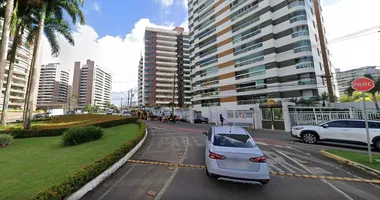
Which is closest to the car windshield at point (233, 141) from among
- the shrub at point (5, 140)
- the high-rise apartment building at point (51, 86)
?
the shrub at point (5, 140)

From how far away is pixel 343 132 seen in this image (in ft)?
28.1

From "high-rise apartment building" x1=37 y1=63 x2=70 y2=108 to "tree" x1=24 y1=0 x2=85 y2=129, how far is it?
334 feet

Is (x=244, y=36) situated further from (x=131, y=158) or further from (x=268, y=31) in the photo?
(x=131, y=158)

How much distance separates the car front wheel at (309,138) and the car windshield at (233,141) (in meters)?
7.70

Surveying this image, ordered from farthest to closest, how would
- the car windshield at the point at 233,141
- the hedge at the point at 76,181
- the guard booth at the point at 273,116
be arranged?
1. the guard booth at the point at 273,116
2. the car windshield at the point at 233,141
3. the hedge at the point at 76,181

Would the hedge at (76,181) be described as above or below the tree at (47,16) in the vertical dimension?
below

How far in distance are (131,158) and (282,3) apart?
3460cm

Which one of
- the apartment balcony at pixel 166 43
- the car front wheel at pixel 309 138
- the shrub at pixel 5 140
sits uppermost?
the apartment balcony at pixel 166 43

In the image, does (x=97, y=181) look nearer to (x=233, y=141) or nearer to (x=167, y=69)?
(x=233, y=141)

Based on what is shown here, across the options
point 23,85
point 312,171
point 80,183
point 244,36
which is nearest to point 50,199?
point 80,183

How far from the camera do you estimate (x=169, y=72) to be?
227 ft

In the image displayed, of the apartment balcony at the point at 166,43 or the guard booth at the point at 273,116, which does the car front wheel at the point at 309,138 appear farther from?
the apartment balcony at the point at 166,43

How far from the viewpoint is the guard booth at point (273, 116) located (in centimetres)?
1686

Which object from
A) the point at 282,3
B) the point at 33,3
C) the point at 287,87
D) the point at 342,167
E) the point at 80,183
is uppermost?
the point at 282,3
